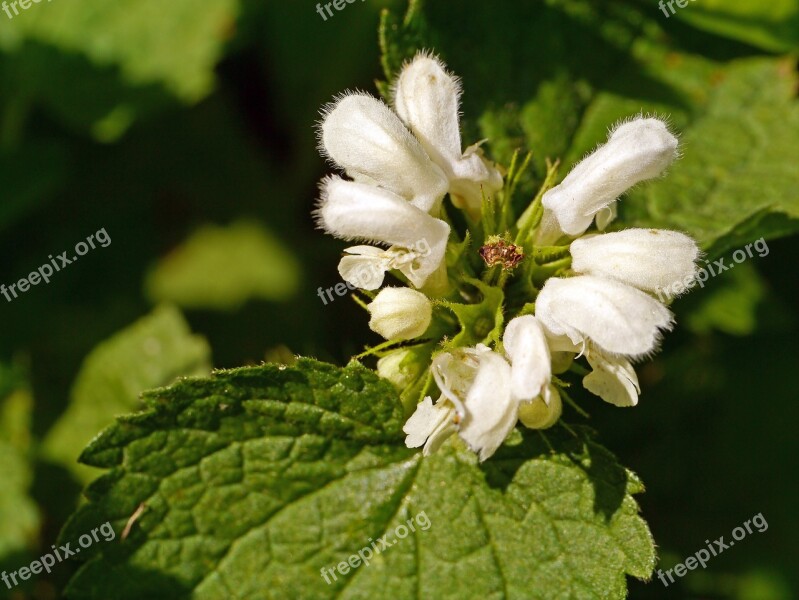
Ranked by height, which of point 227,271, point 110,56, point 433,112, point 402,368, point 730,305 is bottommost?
point 730,305

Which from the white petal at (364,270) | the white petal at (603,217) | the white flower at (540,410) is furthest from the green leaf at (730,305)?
the white petal at (364,270)

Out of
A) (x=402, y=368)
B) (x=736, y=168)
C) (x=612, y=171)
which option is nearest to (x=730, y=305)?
(x=736, y=168)

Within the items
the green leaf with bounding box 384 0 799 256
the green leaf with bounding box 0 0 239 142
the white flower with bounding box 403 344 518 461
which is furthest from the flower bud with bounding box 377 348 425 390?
the green leaf with bounding box 0 0 239 142

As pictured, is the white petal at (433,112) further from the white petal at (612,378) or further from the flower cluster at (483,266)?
the white petal at (612,378)

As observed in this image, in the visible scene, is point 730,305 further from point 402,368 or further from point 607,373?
point 402,368

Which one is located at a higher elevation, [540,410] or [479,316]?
[479,316]

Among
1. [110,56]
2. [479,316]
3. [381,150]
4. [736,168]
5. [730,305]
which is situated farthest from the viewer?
[110,56]
